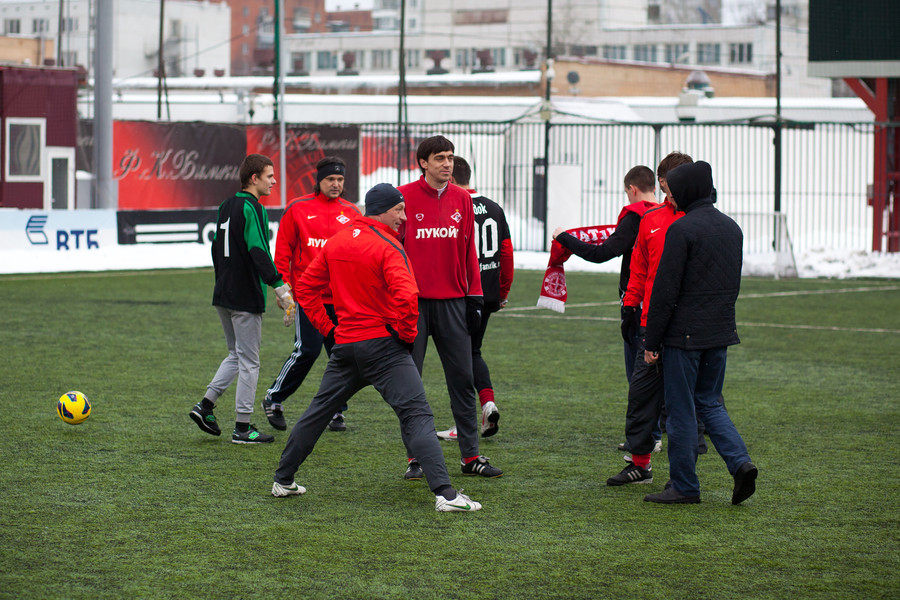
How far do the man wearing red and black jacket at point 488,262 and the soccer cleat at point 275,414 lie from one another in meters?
1.18

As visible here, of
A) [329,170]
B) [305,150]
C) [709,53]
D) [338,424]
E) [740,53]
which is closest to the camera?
[329,170]

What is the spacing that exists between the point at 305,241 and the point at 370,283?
2.33 metres

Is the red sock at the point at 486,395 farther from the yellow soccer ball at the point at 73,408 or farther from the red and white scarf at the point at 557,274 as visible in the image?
the yellow soccer ball at the point at 73,408

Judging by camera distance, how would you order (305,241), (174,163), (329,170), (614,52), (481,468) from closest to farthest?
(481,468) < (329,170) < (305,241) < (174,163) < (614,52)

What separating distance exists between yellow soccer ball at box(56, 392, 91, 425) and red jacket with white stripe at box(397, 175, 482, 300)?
2.90m

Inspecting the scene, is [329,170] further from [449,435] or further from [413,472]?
[413,472]

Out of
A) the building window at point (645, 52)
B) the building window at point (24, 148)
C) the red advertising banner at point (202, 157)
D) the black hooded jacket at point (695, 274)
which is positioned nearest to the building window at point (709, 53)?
the building window at point (645, 52)

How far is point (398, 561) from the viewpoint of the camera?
5.80 meters

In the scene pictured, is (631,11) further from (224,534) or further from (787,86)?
(224,534)

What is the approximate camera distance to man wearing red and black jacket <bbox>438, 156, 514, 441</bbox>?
850 centimetres

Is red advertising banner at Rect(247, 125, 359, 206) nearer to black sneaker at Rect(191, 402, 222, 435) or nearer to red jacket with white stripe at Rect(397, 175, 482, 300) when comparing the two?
black sneaker at Rect(191, 402, 222, 435)

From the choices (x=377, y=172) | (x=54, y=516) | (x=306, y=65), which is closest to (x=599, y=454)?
(x=54, y=516)

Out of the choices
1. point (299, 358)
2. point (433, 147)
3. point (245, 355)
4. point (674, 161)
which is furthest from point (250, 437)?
point (674, 161)

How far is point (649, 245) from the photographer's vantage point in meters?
7.45
